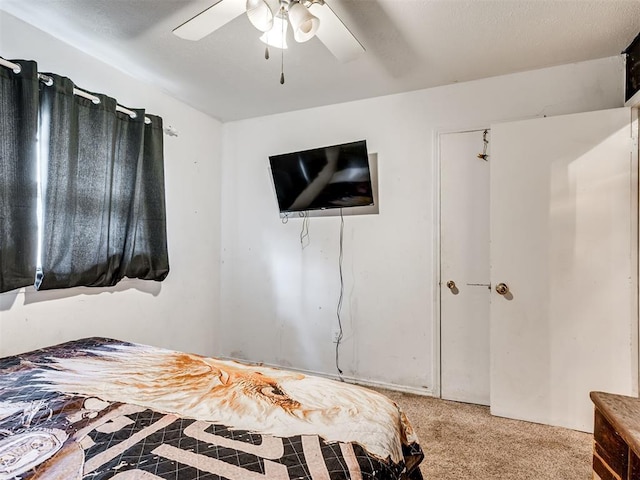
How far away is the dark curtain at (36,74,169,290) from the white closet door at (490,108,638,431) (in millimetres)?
2442

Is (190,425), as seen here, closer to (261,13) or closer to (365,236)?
(261,13)

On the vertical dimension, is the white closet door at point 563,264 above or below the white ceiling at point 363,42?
below

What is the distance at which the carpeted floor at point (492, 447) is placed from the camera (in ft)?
5.72

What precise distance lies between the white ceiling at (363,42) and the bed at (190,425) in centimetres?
179

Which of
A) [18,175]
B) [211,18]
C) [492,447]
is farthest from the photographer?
[492,447]

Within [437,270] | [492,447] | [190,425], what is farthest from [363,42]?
[492,447]

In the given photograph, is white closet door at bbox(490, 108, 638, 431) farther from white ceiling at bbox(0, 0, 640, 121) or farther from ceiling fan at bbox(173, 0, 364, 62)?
ceiling fan at bbox(173, 0, 364, 62)

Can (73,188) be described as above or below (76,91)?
below

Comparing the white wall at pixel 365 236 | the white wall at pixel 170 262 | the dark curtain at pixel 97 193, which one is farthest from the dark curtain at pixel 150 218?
the white wall at pixel 365 236

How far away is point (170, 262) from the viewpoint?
2854 mm

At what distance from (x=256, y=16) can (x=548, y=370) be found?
8.43 feet

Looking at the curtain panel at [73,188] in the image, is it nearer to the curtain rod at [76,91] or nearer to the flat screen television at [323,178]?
the curtain rod at [76,91]

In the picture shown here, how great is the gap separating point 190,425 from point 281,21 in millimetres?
1739

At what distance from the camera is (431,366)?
2.67m
